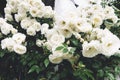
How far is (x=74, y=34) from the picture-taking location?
2670mm

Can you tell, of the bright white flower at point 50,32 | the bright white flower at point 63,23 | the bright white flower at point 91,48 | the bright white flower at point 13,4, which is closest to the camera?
the bright white flower at point 91,48

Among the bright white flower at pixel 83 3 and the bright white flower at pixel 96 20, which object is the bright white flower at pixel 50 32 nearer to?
the bright white flower at pixel 96 20

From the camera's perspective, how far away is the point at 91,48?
8.30ft

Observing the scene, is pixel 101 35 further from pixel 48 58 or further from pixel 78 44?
pixel 48 58

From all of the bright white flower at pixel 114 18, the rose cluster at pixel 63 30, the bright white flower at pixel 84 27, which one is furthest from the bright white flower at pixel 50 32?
the bright white flower at pixel 114 18

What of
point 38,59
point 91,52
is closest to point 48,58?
point 38,59

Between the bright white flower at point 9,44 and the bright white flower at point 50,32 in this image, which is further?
the bright white flower at point 9,44

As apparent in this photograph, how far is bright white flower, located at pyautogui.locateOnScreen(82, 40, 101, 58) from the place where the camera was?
2506mm

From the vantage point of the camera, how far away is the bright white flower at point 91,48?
8.22ft

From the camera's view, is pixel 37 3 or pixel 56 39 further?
pixel 37 3

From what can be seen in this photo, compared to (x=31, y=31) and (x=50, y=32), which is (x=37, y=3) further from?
(x=50, y=32)

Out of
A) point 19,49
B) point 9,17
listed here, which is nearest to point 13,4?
point 9,17

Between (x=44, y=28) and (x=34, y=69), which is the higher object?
(x=44, y=28)

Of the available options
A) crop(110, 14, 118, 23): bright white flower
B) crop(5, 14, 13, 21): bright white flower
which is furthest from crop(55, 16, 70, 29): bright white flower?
crop(5, 14, 13, 21): bright white flower
